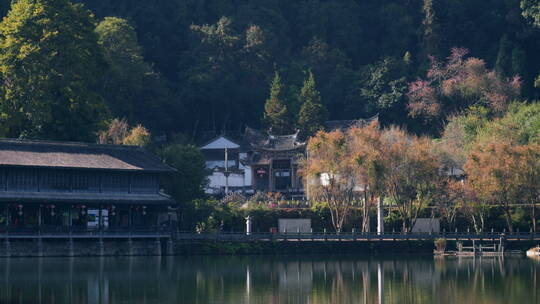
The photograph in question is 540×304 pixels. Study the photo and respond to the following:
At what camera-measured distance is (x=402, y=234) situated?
72.2 meters

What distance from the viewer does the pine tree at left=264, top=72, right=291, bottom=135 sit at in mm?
103125

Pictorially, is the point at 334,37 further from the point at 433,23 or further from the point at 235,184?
the point at 235,184

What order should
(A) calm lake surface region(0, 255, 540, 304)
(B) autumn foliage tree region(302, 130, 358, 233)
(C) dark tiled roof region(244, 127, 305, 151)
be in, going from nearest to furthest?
(A) calm lake surface region(0, 255, 540, 304) → (B) autumn foliage tree region(302, 130, 358, 233) → (C) dark tiled roof region(244, 127, 305, 151)

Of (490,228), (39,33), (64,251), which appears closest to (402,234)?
(490,228)

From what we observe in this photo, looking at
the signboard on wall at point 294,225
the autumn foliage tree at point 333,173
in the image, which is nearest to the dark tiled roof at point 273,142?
the signboard on wall at point 294,225

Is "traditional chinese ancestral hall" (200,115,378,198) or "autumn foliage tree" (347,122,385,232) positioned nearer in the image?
"autumn foliage tree" (347,122,385,232)

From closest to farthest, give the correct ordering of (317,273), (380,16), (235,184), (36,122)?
(317,273) → (36,122) → (235,184) → (380,16)

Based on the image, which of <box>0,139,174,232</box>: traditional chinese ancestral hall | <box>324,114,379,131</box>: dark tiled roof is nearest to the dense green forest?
<box>324,114,379,131</box>: dark tiled roof

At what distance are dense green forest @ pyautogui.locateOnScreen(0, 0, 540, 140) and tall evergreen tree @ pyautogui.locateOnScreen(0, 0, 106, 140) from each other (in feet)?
50.9

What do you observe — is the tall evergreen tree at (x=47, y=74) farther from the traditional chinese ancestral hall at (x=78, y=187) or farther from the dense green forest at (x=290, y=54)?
the dense green forest at (x=290, y=54)

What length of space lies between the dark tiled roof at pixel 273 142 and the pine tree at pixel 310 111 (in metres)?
2.18

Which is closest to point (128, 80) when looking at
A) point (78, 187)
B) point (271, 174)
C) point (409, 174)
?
point (271, 174)

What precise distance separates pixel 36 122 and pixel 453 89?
42.5 metres

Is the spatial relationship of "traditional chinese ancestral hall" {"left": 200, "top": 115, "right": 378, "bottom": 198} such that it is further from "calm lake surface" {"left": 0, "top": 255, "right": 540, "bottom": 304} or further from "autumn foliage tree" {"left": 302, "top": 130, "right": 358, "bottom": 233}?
"calm lake surface" {"left": 0, "top": 255, "right": 540, "bottom": 304}
